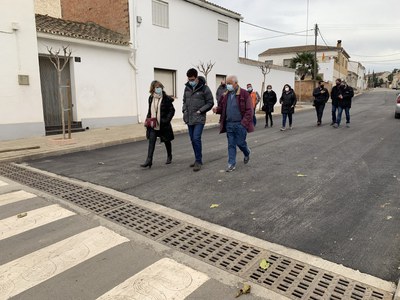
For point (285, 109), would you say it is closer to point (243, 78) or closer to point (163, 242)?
point (163, 242)

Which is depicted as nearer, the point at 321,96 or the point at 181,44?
the point at 321,96

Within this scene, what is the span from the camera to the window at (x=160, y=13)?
16094mm

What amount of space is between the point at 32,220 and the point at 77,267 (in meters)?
1.52

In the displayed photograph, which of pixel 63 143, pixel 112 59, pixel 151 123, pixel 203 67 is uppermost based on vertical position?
pixel 112 59

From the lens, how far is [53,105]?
12.5 m

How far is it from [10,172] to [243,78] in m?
18.6

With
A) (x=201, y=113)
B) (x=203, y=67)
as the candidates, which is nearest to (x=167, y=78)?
(x=203, y=67)

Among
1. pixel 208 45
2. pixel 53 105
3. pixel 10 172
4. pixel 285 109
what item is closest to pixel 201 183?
pixel 10 172

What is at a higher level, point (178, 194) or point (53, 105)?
point (53, 105)

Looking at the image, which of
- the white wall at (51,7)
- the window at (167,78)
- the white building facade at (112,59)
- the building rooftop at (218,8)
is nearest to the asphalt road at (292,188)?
the white building facade at (112,59)

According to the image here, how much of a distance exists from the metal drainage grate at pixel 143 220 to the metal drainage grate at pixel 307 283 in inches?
51.0

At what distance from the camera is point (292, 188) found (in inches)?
211

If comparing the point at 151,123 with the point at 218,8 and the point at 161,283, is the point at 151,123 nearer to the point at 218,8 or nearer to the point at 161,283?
the point at 161,283

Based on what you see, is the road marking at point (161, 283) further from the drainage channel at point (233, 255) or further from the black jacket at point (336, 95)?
the black jacket at point (336, 95)
